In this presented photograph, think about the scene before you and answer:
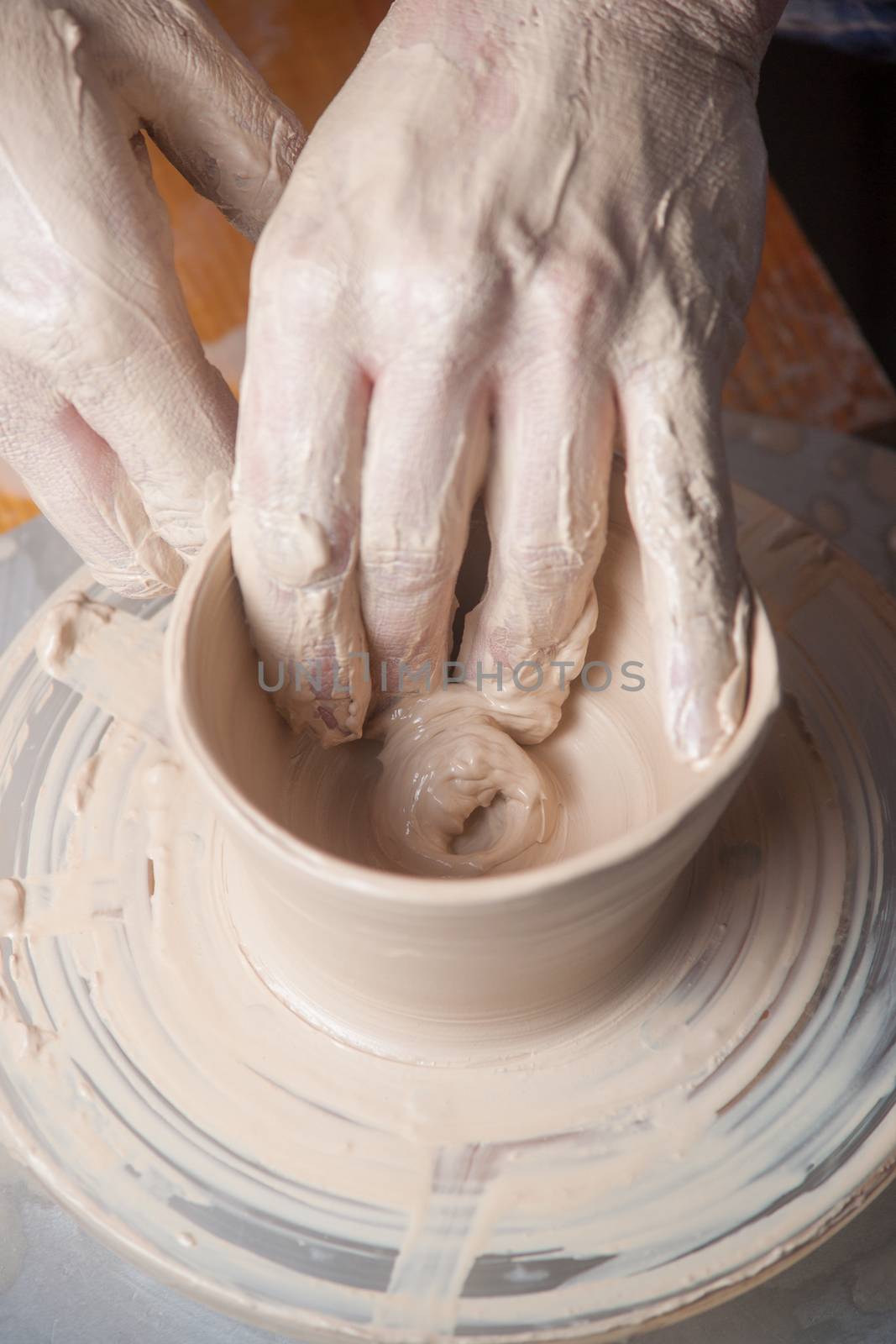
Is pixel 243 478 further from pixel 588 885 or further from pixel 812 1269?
pixel 812 1269

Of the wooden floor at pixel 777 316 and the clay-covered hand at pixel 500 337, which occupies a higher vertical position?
the clay-covered hand at pixel 500 337

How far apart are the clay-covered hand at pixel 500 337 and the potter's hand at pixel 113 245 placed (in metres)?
0.15

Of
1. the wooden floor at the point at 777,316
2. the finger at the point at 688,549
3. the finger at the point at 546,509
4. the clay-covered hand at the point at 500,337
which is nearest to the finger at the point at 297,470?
the clay-covered hand at the point at 500,337

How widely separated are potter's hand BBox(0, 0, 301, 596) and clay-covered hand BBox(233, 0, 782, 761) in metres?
0.15

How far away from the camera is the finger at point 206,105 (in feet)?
3.91

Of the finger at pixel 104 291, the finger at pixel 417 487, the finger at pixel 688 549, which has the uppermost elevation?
the finger at pixel 104 291

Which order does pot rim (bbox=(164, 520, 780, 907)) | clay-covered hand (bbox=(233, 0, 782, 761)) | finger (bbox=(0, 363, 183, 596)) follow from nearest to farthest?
pot rim (bbox=(164, 520, 780, 907)) < clay-covered hand (bbox=(233, 0, 782, 761)) < finger (bbox=(0, 363, 183, 596))

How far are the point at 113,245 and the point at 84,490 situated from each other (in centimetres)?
27

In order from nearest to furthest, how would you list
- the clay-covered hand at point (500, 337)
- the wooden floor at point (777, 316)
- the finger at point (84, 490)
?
1. the clay-covered hand at point (500, 337)
2. the finger at point (84, 490)
3. the wooden floor at point (777, 316)

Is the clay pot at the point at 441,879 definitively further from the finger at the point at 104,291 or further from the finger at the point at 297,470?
the finger at the point at 104,291

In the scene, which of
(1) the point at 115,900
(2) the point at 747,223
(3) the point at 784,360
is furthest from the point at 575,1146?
(3) the point at 784,360

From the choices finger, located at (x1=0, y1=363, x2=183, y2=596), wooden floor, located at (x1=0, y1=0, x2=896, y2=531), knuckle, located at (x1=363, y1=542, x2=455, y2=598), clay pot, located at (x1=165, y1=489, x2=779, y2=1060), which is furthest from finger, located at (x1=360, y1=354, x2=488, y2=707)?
wooden floor, located at (x1=0, y1=0, x2=896, y2=531)

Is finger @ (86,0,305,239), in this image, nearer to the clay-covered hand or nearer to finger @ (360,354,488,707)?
the clay-covered hand

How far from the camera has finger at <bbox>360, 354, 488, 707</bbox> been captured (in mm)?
1021
